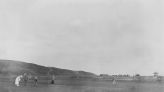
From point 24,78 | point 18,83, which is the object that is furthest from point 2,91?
point 24,78

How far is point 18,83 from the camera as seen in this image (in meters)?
50.0

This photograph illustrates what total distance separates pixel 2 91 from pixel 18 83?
16.3 m

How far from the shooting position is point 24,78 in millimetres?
54594

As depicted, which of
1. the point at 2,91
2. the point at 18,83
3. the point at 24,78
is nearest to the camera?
the point at 2,91

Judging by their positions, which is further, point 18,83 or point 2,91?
point 18,83

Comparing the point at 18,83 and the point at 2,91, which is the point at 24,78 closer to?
the point at 18,83

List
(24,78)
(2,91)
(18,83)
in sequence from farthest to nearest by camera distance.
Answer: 1. (24,78)
2. (18,83)
3. (2,91)

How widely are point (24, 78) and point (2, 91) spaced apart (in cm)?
2086

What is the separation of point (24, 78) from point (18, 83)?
15.0 ft

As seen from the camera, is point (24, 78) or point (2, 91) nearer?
point (2, 91)

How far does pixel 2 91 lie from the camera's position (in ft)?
111

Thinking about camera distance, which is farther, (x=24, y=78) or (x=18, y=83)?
(x=24, y=78)
